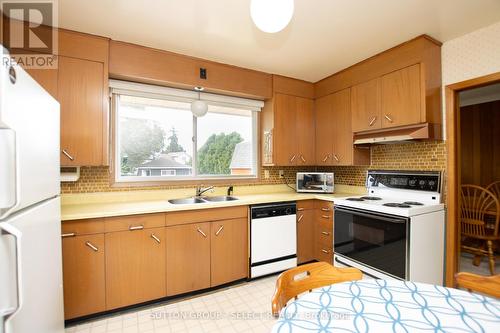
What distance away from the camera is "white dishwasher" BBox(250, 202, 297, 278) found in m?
2.43

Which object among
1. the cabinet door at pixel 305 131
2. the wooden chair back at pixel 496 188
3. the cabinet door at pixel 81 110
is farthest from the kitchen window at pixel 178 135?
the wooden chair back at pixel 496 188

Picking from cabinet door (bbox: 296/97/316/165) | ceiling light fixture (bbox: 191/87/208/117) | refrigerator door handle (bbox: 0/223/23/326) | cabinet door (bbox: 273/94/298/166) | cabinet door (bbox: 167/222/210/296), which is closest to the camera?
refrigerator door handle (bbox: 0/223/23/326)

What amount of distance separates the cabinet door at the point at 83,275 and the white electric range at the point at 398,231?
219 cm

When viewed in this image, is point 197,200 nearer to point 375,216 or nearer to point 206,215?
point 206,215

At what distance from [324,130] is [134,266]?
259 cm

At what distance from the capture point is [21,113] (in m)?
0.84

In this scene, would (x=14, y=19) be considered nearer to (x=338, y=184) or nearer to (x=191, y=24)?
(x=191, y=24)

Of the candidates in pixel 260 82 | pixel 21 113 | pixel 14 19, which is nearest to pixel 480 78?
pixel 260 82

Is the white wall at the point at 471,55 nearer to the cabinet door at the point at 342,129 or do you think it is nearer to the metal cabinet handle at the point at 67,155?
the cabinet door at the point at 342,129

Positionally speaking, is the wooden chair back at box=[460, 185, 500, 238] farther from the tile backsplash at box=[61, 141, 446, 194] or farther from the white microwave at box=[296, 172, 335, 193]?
the white microwave at box=[296, 172, 335, 193]

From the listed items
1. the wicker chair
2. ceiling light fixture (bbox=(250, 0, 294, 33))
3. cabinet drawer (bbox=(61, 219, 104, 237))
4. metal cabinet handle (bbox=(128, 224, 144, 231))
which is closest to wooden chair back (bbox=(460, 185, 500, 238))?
the wicker chair

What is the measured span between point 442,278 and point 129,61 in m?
3.45

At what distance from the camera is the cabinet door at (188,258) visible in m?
2.05

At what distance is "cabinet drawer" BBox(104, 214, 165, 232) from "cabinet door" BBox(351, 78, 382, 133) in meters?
2.23
